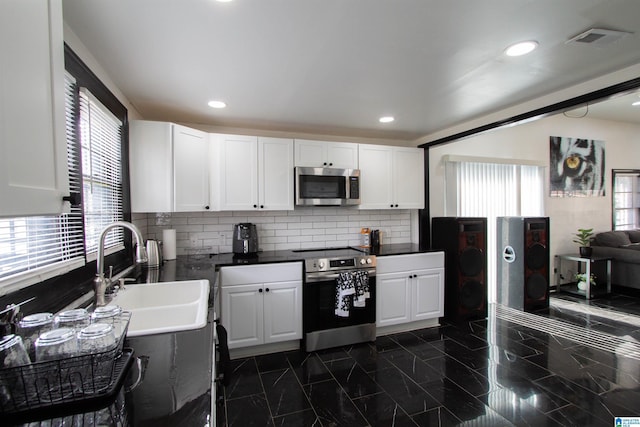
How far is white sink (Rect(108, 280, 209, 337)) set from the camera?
164cm

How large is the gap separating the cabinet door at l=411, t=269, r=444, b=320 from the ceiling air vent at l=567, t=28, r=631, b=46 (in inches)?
96.0

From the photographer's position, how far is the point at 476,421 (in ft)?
6.33

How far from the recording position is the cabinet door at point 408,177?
376 cm

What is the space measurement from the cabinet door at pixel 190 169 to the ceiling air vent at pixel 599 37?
2.90 m

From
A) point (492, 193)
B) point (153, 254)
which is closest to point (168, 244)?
point (153, 254)

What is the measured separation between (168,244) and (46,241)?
1.62 meters

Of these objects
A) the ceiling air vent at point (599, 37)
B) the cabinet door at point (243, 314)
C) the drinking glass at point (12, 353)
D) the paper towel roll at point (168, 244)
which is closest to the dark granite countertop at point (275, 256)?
the paper towel roll at point (168, 244)

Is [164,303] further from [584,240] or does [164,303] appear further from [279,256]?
[584,240]

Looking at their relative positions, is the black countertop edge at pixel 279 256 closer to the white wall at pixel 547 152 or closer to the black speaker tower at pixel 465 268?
the black speaker tower at pixel 465 268

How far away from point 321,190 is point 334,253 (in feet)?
2.40

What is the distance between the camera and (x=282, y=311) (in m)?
2.91

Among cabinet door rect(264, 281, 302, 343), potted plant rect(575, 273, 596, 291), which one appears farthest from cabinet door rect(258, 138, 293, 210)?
potted plant rect(575, 273, 596, 291)

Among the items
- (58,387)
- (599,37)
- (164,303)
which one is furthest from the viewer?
(164,303)

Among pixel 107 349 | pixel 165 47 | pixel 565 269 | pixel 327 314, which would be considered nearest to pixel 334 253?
pixel 327 314
